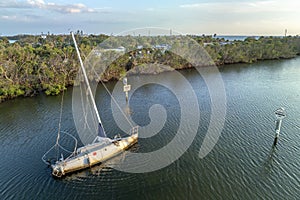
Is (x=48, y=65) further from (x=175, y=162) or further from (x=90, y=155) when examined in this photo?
(x=175, y=162)

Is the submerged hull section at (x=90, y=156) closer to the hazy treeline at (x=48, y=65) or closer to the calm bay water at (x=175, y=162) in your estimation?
the calm bay water at (x=175, y=162)

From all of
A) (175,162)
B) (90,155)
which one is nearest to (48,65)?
(90,155)

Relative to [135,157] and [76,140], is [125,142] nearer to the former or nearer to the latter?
[135,157]

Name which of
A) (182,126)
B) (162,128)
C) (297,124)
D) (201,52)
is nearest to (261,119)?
(297,124)

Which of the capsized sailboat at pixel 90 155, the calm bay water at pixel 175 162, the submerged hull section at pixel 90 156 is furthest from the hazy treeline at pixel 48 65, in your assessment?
the submerged hull section at pixel 90 156

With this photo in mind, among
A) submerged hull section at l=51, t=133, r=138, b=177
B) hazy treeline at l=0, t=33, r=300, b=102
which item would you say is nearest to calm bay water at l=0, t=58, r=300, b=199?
submerged hull section at l=51, t=133, r=138, b=177
